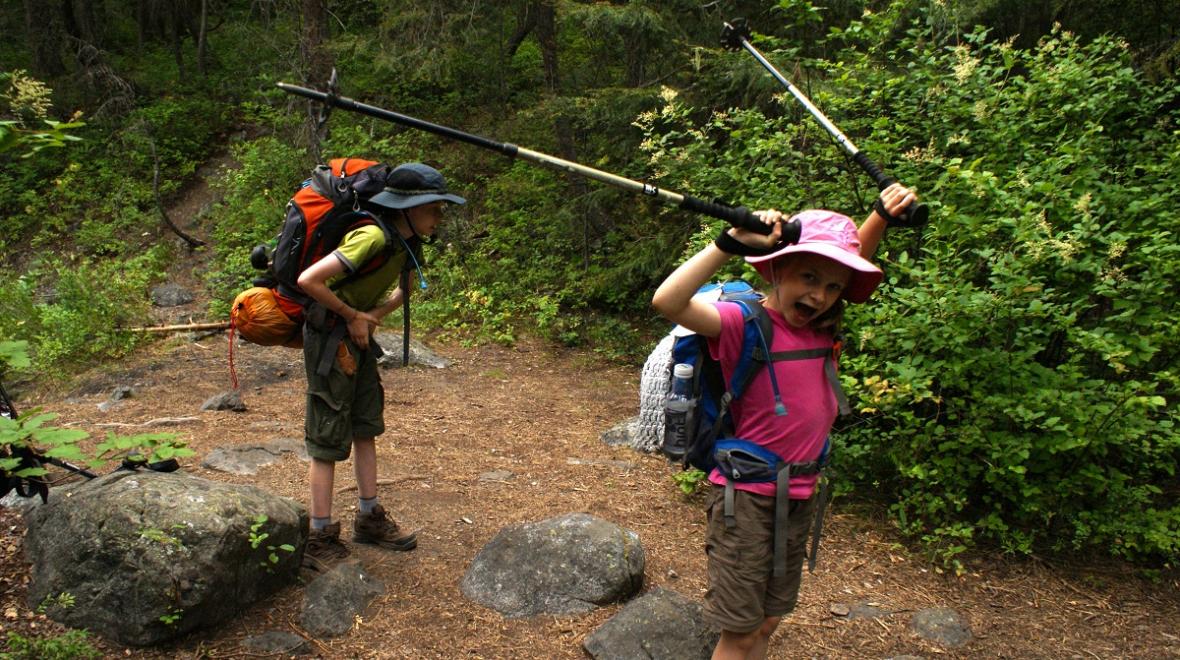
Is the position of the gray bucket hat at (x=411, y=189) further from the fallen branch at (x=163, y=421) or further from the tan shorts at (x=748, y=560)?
the fallen branch at (x=163, y=421)

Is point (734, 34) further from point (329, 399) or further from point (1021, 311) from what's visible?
point (329, 399)

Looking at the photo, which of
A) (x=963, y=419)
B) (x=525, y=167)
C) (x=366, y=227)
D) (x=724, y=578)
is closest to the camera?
(x=724, y=578)

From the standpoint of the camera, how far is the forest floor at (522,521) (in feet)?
12.6

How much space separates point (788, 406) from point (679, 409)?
1.31 feet

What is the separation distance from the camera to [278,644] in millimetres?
3562

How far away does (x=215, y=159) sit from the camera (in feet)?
56.0

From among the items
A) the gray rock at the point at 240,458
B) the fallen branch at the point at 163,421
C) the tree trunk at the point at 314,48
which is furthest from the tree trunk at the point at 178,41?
the gray rock at the point at 240,458

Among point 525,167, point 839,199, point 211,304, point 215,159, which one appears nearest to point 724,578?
point 839,199

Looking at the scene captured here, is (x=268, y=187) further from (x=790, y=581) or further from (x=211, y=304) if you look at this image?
(x=790, y=581)

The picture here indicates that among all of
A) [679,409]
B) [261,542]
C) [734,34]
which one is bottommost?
[261,542]

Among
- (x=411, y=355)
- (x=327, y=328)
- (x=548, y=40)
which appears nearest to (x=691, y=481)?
(x=327, y=328)

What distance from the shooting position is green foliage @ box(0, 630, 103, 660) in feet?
9.93

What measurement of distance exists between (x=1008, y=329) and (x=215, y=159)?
16956mm

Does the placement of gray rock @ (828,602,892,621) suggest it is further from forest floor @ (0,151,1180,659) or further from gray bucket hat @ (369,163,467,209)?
gray bucket hat @ (369,163,467,209)
